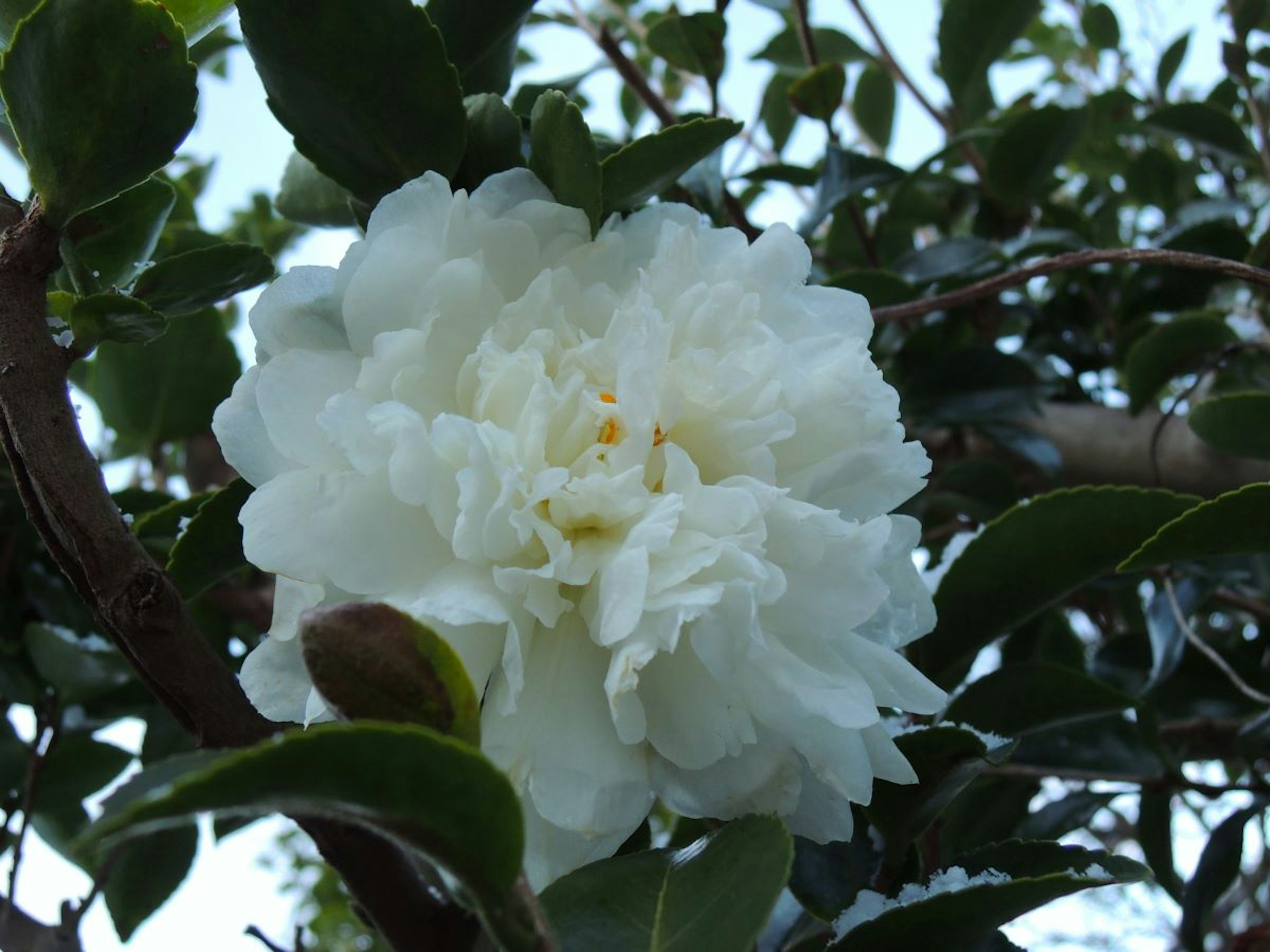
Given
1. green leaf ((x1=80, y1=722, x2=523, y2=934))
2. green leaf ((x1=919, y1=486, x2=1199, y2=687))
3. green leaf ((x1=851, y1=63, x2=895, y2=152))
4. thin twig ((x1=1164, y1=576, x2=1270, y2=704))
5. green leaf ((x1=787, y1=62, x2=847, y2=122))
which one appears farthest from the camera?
green leaf ((x1=851, y1=63, x2=895, y2=152))

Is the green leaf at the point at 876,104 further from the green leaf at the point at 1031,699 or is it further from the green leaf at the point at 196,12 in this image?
the green leaf at the point at 196,12

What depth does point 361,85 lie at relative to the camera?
56 cm

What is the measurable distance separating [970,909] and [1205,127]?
105 centimetres

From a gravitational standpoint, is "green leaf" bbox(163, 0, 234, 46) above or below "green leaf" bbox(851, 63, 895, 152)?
below

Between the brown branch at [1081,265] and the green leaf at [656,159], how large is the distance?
0.19 meters

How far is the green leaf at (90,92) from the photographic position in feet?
1.59

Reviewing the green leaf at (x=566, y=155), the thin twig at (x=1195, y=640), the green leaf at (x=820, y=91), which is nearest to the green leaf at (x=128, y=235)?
the green leaf at (x=566, y=155)

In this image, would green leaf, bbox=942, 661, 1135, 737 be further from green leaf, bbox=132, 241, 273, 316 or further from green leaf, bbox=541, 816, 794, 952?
green leaf, bbox=132, 241, 273, 316

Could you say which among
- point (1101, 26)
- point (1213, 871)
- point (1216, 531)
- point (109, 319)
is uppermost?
point (1101, 26)

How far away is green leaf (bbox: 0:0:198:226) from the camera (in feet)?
1.59

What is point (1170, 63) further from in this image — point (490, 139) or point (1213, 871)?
point (490, 139)

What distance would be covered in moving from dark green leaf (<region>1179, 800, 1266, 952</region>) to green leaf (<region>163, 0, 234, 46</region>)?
88 centimetres

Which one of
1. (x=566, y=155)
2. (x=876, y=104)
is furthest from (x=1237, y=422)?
(x=876, y=104)

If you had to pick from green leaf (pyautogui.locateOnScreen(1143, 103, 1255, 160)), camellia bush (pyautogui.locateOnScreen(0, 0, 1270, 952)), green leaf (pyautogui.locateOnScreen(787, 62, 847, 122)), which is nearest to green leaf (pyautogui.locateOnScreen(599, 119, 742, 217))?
camellia bush (pyautogui.locateOnScreen(0, 0, 1270, 952))
